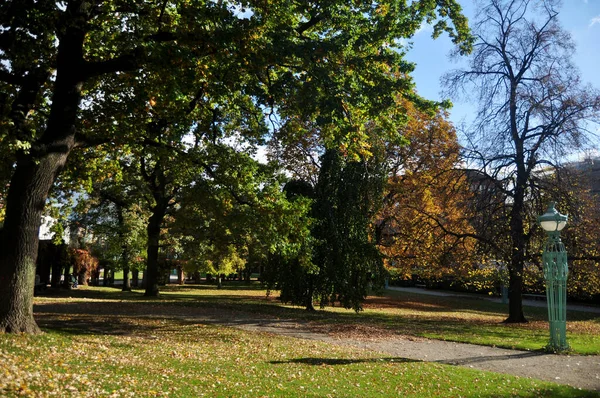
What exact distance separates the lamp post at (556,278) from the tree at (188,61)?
16.6ft

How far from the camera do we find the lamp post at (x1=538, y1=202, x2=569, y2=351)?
477 inches

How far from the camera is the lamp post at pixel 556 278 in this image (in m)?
12.1

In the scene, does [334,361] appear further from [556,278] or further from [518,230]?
[518,230]

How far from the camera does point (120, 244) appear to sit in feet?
90.6

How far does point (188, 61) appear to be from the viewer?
9.48 metres

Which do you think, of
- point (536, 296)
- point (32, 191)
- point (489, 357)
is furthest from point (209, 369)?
point (536, 296)

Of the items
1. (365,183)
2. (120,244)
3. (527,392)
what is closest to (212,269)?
(120,244)

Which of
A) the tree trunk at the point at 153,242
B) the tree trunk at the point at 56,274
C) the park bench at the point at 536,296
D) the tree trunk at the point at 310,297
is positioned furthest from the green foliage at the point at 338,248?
the park bench at the point at 536,296

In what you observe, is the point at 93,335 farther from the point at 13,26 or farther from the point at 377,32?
the point at 377,32

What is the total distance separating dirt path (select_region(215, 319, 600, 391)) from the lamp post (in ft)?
2.48

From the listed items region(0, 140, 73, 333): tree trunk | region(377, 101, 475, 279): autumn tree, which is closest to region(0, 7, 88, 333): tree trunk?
region(0, 140, 73, 333): tree trunk

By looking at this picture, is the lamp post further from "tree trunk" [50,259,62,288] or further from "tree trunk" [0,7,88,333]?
"tree trunk" [50,259,62,288]

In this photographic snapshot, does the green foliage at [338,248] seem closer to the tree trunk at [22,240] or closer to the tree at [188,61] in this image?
the tree at [188,61]

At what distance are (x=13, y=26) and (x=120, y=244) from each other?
20141mm
